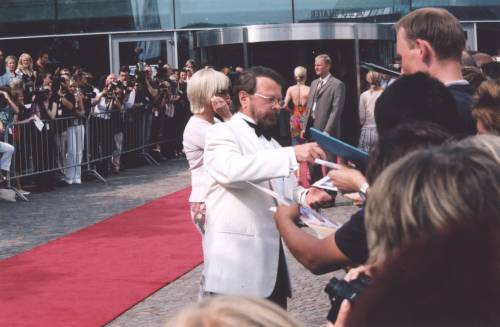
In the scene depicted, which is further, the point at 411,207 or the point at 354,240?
the point at 354,240

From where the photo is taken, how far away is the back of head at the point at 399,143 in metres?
2.42

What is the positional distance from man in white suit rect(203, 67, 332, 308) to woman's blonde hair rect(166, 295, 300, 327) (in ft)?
8.95

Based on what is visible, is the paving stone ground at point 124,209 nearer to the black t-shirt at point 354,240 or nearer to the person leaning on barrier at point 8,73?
the person leaning on barrier at point 8,73

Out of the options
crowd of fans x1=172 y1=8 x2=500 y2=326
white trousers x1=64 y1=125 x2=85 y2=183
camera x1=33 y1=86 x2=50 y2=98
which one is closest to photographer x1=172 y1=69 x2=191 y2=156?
white trousers x1=64 y1=125 x2=85 y2=183

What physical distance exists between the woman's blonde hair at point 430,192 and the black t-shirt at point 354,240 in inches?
35.0

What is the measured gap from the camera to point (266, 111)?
178 inches

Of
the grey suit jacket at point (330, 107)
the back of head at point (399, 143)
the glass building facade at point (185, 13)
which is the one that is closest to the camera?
the back of head at point (399, 143)

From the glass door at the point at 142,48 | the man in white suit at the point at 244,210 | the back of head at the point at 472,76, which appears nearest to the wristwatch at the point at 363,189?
the man in white suit at the point at 244,210

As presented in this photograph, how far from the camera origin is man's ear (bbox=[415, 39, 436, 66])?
332cm

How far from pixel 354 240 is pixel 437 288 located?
1.50m

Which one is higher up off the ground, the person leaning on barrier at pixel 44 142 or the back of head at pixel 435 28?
the back of head at pixel 435 28

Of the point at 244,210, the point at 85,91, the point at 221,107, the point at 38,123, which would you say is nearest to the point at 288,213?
the point at 244,210

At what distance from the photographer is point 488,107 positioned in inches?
132

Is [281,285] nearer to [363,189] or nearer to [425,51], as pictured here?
[425,51]
